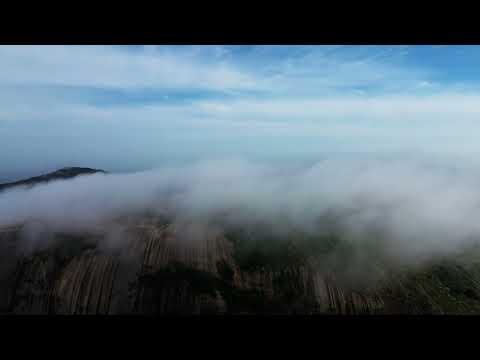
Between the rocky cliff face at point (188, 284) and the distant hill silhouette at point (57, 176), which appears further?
the distant hill silhouette at point (57, 176)

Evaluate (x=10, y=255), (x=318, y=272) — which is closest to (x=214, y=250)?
(x=318, y=272)

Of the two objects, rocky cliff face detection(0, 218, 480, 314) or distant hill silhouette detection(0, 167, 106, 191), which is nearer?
rocky cliff face detection(0, 218, 480, 314)

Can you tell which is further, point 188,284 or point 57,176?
point 57,176

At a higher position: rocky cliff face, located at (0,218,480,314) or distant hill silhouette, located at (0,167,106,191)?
distant hill silhouette, located at (0,167,106,191)

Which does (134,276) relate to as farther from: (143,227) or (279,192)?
(279,192)

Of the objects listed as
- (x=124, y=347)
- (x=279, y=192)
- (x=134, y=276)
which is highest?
(x=279, y=192)

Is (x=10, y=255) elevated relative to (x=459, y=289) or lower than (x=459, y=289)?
elevated

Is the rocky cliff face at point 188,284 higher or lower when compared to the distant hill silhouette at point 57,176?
lower

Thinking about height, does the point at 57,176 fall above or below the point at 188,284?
above
